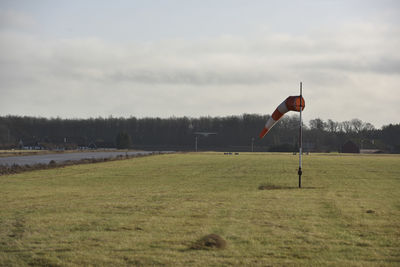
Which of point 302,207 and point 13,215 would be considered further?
point 302,207

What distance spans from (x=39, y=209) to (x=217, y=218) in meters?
6.23

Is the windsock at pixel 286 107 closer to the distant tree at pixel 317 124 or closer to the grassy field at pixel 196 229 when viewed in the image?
the grassy field at pixel 196 229

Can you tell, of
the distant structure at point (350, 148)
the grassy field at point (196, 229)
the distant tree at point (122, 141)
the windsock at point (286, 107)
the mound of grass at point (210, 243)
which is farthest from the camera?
the distant tree at point (122, 141)

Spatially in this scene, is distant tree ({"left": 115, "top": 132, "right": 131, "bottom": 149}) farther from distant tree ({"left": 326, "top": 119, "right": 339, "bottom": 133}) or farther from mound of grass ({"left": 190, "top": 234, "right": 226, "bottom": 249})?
mound of grass ({"left": 190, "top": 234, "right": 226, "bottom": 249})

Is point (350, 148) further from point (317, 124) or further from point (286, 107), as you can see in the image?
point (286, 107)

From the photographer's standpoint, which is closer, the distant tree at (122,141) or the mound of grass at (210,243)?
the mound of grass at (210,243)

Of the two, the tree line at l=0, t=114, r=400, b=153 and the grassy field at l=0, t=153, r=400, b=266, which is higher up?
the tree line at l=0, t=114, r=400, b=153

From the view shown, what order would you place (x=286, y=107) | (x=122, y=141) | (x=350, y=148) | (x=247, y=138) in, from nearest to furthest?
(x=286, y=107) → (x=350, y=148) → (x=122, y=141) → (x=247, y=138)

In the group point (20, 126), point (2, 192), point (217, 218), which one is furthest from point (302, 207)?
point (20, 126)

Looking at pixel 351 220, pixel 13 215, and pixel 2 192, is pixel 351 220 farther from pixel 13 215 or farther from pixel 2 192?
pixel 2 192

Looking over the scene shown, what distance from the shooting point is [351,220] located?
13.9 meters

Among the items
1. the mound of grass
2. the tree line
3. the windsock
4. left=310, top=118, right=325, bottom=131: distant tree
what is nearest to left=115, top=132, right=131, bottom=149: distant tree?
the tree line

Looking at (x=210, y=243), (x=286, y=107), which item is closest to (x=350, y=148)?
(x=286, y=107)

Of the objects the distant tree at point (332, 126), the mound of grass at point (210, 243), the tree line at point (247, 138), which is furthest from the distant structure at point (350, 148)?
the mound of grass at point (210, 243)
